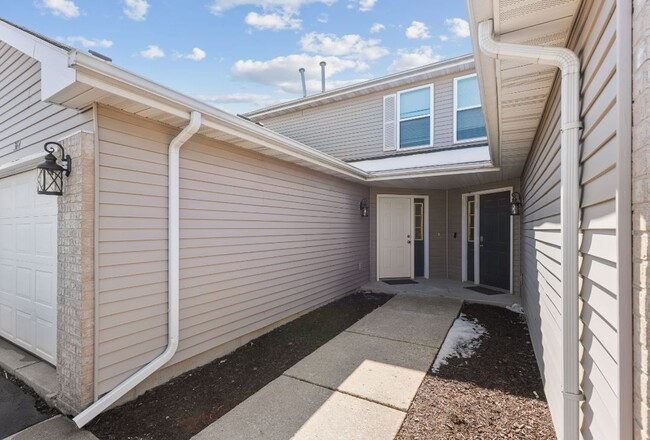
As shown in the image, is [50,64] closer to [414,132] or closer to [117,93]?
[117,93]

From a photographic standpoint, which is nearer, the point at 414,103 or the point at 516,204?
the point at 516,204

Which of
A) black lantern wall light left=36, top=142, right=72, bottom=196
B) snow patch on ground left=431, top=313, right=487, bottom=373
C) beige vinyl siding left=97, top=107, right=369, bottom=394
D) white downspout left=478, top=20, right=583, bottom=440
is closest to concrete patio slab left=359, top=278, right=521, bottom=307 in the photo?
snow patch on ground left=431, top=313, right=487, bottom=373

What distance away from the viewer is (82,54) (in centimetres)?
213

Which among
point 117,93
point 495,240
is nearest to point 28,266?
point 117,93

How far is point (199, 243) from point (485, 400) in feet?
10.5

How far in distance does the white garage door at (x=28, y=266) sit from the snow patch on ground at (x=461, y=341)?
163 inches

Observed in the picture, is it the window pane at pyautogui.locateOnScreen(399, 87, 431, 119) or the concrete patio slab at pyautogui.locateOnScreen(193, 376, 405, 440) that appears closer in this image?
the concrete patio slab at pyautogui.locateOnScreen(193, 376, 405, 440)

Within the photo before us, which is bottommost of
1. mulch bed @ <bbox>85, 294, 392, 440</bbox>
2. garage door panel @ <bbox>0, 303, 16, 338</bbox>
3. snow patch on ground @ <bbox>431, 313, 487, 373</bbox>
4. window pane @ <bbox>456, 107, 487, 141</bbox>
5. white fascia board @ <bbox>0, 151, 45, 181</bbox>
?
mulch bed @ <bbox>85, 294, 392, 440</bbox>

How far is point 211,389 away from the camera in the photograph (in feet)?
10.0

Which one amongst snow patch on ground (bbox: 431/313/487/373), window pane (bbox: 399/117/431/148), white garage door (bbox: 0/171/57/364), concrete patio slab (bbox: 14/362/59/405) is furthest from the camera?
window pane (bbox: 399/117/431/148)

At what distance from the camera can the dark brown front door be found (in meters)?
6.38

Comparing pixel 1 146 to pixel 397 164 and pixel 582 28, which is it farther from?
pixel 397 164

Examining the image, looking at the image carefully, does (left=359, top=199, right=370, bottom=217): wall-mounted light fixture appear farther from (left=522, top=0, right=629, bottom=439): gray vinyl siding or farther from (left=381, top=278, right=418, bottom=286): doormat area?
(left=522, top=0, right=629, bottom=439): gray vinyl siding

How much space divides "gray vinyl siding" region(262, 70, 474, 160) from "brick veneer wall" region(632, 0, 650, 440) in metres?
6.26
